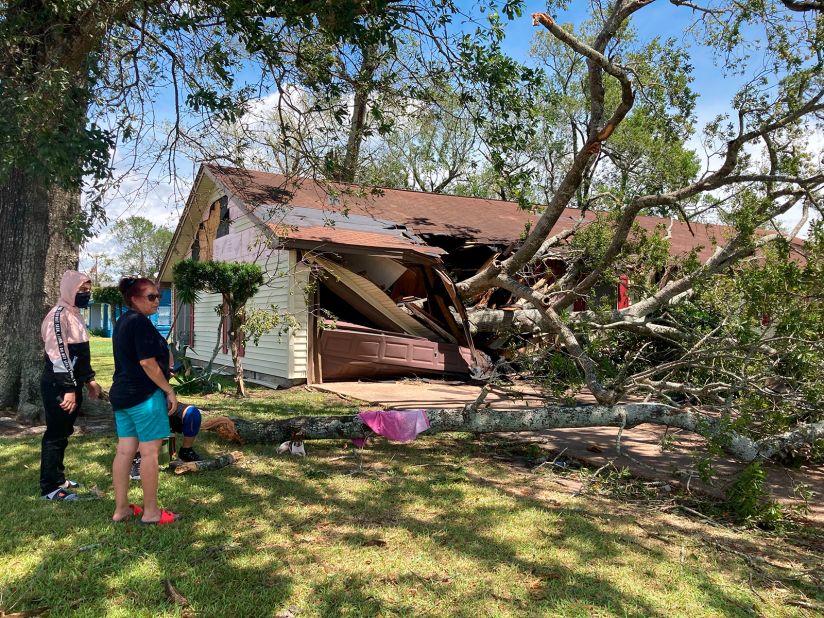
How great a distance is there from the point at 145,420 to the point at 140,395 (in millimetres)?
167

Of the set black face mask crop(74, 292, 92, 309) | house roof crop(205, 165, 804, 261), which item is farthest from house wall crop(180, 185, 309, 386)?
black face mask crop(74, 292, 92, 309)

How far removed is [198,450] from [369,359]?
6.14 m

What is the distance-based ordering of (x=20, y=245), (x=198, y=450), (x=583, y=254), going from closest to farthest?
(x=198, y=450)
(x=20, y=245)
(x=583, y=254)

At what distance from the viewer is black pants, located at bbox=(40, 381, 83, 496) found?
13.9 feet

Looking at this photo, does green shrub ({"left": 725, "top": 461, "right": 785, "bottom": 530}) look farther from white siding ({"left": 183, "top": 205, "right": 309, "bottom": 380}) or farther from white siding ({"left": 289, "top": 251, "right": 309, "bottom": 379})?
white siding ({"left": 289, "top": 251, "right": 309, "bottom": 379})

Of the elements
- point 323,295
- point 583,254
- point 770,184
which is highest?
point 770,184

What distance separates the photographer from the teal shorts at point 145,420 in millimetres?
3834

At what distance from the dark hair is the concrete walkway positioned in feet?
14.2

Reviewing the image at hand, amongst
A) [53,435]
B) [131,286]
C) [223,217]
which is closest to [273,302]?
[223,217]

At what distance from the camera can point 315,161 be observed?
25.5 ft

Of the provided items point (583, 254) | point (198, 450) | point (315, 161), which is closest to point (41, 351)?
point (198, 450)

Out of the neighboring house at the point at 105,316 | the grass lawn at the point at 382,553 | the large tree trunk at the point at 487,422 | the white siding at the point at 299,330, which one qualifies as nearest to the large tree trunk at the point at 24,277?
the grass lawn at the point at 382,553

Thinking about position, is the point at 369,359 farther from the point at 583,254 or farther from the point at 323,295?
the point at 583,254

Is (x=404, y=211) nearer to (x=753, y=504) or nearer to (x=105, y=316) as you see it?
(x=753, y=504)
